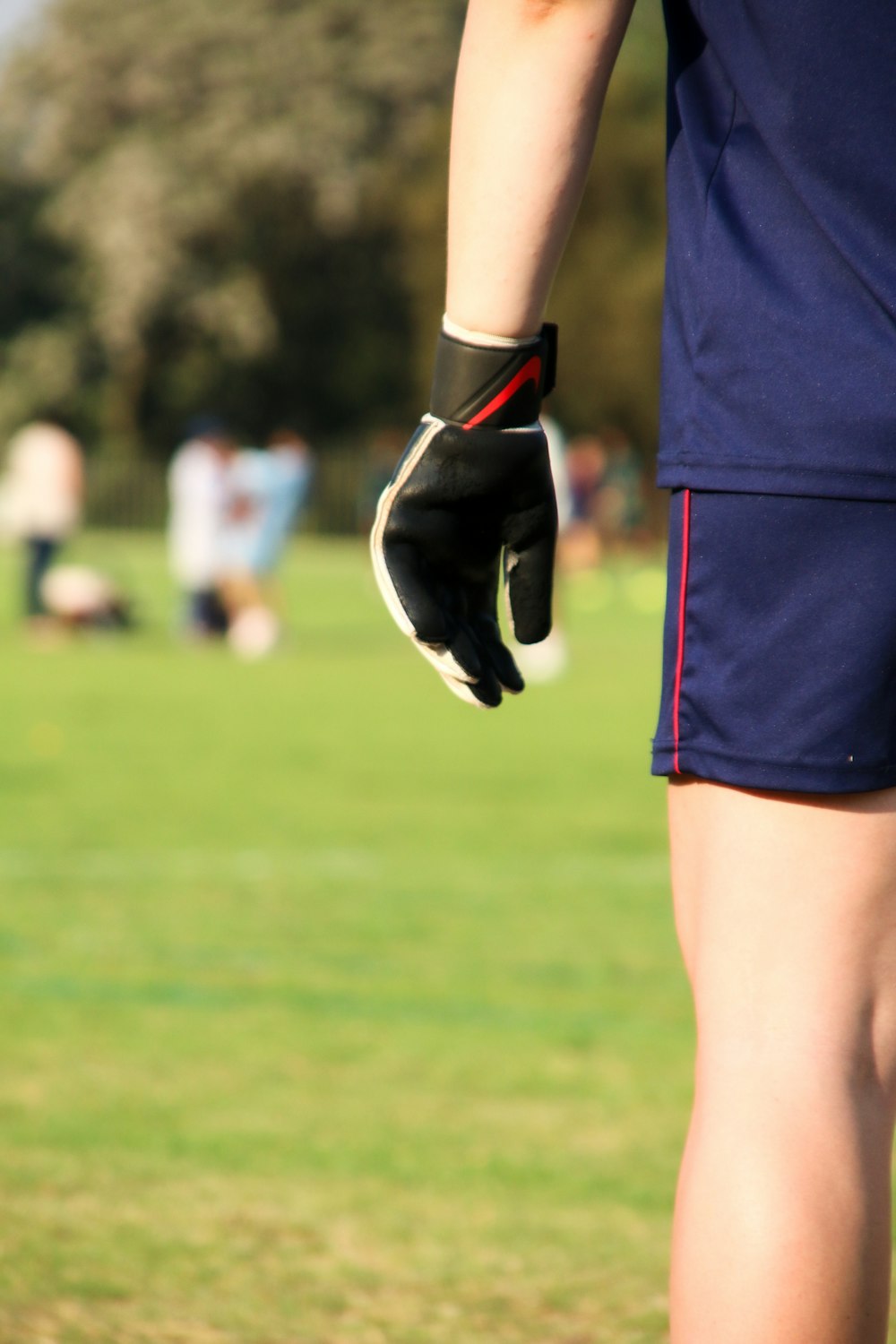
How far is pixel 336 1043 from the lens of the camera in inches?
160

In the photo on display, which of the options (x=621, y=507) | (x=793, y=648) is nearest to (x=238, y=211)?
(x=621, y=507)

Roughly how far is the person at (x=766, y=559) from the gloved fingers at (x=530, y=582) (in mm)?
103

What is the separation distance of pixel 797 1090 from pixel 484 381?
633 millimetres

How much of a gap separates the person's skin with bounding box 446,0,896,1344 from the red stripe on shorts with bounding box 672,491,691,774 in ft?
0.20

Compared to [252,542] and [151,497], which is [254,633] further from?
→ [151,497]

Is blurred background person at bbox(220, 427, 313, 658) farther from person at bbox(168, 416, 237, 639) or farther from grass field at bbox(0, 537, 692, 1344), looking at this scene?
grass field at bbox(0, 537, 692, 1344)

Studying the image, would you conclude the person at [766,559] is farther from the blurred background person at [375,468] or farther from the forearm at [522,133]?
the blurred background person at [375,468]

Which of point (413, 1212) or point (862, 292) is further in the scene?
point (413, 1212)

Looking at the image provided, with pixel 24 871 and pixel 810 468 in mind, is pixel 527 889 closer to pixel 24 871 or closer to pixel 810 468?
pixel 24 871

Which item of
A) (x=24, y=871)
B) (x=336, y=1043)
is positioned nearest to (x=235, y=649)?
(x=24, y=871)

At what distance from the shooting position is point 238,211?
4616 cm

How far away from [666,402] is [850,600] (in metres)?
0.25

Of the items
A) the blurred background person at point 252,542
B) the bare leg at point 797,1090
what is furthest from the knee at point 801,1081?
the blurred background person at point 252,542

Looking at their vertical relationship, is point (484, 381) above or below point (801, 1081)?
above
